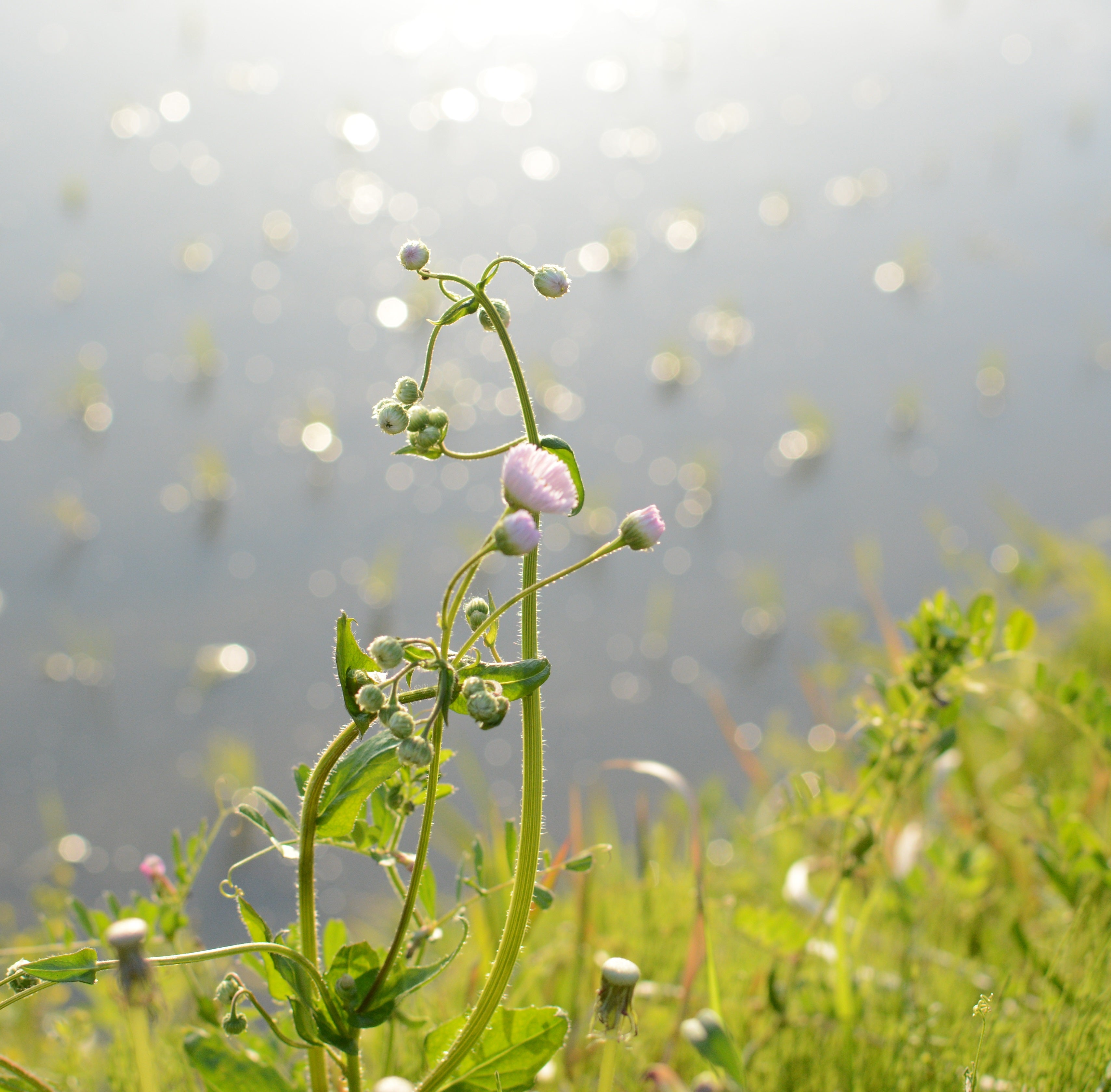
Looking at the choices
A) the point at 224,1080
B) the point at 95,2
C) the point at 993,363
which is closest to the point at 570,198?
the point at 993,363

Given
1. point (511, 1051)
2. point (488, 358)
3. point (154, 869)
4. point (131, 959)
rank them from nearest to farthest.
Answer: point (131, 959) → point (511, 1051) → point (154, 869) → point (488, 358)

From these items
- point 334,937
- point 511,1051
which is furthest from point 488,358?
point 511,1051

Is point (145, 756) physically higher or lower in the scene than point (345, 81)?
lower

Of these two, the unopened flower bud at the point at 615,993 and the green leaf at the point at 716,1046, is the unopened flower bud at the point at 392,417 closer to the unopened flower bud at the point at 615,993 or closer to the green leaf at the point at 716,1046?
the unopened flower bud at the point at 615,993

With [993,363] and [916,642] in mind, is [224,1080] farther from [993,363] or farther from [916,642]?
[993,363]

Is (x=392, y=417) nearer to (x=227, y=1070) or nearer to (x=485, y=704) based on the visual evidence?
(x=485, y=704)
